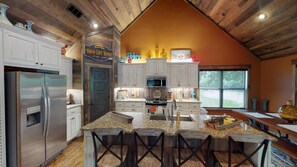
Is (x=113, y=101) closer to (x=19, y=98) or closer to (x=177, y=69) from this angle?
(x=177, y=69)

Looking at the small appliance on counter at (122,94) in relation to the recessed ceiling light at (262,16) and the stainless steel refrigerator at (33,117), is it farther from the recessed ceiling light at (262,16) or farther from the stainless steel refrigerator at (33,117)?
the recessed ceiling light at (262,16)

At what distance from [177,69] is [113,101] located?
2392 millimetres

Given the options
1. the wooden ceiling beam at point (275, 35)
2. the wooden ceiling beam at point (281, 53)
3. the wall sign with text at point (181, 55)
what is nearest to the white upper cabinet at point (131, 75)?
the wall sign with text at point (181, 55)

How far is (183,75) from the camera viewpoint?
5000 mm

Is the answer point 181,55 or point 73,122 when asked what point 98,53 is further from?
point 181,55

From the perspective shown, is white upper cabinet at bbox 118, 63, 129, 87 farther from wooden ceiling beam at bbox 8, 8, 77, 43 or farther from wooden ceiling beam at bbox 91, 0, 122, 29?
wooden ceiling beam at bbox 8, 8, 77, 43

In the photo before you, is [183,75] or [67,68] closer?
[67,68]

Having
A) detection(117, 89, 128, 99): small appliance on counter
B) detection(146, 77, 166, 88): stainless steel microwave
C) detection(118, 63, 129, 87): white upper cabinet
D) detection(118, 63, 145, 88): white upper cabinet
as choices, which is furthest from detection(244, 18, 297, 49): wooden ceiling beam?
detection(117, 89, 128, 99): small appliance on counter

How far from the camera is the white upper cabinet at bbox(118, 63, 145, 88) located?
5176 millimetres

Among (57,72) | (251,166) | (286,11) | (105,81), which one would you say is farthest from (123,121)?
(286,11)

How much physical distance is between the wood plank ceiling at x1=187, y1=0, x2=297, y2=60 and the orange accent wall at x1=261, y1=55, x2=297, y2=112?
0.24 metres

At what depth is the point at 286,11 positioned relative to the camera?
3107 mm

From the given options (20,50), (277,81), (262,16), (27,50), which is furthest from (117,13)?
(277,81)

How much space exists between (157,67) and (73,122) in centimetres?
297
